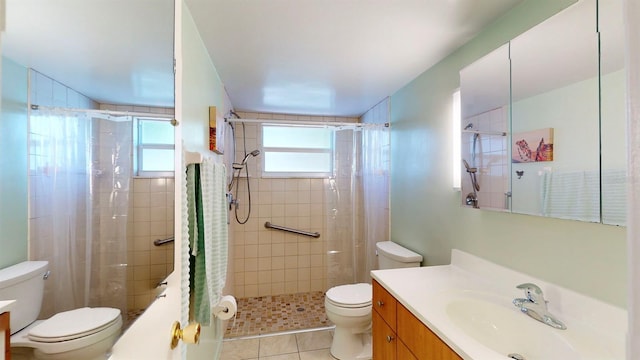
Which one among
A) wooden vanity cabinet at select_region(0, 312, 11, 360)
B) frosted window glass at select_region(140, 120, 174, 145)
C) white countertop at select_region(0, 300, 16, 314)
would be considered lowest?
wooden vanity cabinet at select_region(0, 312, 11, 360)

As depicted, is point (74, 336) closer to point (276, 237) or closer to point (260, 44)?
point (260, 44)

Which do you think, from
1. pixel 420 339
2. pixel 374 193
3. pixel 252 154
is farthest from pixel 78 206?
pixel 252 154

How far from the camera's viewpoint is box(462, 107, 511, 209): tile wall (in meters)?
1.26

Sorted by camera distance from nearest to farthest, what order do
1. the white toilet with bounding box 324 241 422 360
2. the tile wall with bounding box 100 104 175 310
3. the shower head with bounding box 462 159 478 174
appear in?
the tile wall with bounding box 100 104 175 310 → the shower head with bounding box 462 159 478 174 → the white toilet with bounding box 324 241 422 360

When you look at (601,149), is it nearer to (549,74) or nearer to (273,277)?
(549,74)

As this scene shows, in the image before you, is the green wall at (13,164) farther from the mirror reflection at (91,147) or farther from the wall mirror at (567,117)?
the wall mirror at (567,117)

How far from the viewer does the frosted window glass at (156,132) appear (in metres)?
0.78

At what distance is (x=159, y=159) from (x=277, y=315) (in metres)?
2.33

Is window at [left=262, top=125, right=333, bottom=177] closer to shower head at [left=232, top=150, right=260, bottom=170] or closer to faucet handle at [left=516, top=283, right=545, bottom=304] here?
shower head at [left=232, top=150, right=260, bottom=170]

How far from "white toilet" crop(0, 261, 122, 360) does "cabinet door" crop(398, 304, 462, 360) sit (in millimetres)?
1028

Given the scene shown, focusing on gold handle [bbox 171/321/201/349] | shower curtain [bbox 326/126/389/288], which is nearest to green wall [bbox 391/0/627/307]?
shower curtain [bbox 326/126/389/288]

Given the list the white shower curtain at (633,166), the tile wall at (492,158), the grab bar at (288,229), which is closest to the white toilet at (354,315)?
the tile wall at (492,158)

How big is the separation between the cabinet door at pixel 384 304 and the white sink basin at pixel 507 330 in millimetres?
283

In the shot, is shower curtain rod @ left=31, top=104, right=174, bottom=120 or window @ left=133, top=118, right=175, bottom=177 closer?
shower curtain rod @ left=31, top=104, right=174, bottom=120
